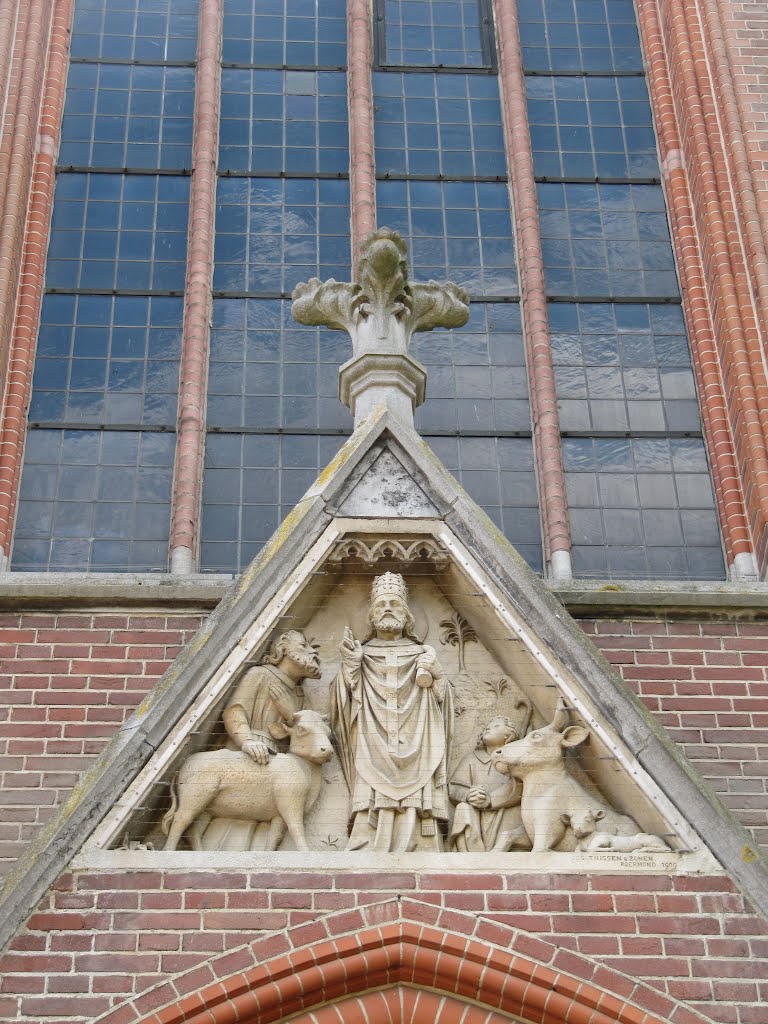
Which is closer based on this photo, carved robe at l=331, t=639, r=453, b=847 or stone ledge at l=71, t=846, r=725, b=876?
stone ledge at l=71, t=846, r=725, b=876

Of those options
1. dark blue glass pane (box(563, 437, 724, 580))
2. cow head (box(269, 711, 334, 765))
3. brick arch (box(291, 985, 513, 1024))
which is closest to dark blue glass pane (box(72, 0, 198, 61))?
dark blue glass pane (box(563, 437, 724, 580))

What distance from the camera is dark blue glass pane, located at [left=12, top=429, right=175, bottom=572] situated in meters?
12.1

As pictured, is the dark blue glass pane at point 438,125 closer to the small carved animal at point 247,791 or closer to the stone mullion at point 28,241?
the stone mullion at point 28,241

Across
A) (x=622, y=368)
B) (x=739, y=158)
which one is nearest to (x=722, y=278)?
(x=622, y=368)

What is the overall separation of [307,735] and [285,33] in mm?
6670

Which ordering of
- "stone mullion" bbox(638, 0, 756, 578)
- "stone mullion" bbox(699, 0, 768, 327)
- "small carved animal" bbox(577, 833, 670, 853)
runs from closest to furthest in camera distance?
"small carved animal" bbox(577, 833, 670, 853) < "stone mullion" bbox(638, 0, 756, 578) < "stone mullion" bbox(699, 0, 768, 327)

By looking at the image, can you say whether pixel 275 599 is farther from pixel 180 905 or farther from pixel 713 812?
pixel 713 812

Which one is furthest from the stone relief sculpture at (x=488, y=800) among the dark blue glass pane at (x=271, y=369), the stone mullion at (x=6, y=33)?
the stone mullion at (x=6, y=33)

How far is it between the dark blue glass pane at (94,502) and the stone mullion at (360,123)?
6.22ft

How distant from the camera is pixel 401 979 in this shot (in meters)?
9.13

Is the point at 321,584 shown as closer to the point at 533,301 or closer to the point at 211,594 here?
the point at 211,594

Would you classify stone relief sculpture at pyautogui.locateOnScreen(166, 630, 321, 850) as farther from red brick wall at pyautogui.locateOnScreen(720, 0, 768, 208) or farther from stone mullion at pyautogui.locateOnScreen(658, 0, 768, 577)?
red brick wall at pyautogui.locateOnScreen(720, 0, 768, 208)

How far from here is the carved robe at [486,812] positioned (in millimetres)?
9586

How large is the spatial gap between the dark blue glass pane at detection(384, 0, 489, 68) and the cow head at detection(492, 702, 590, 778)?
6.33 m
